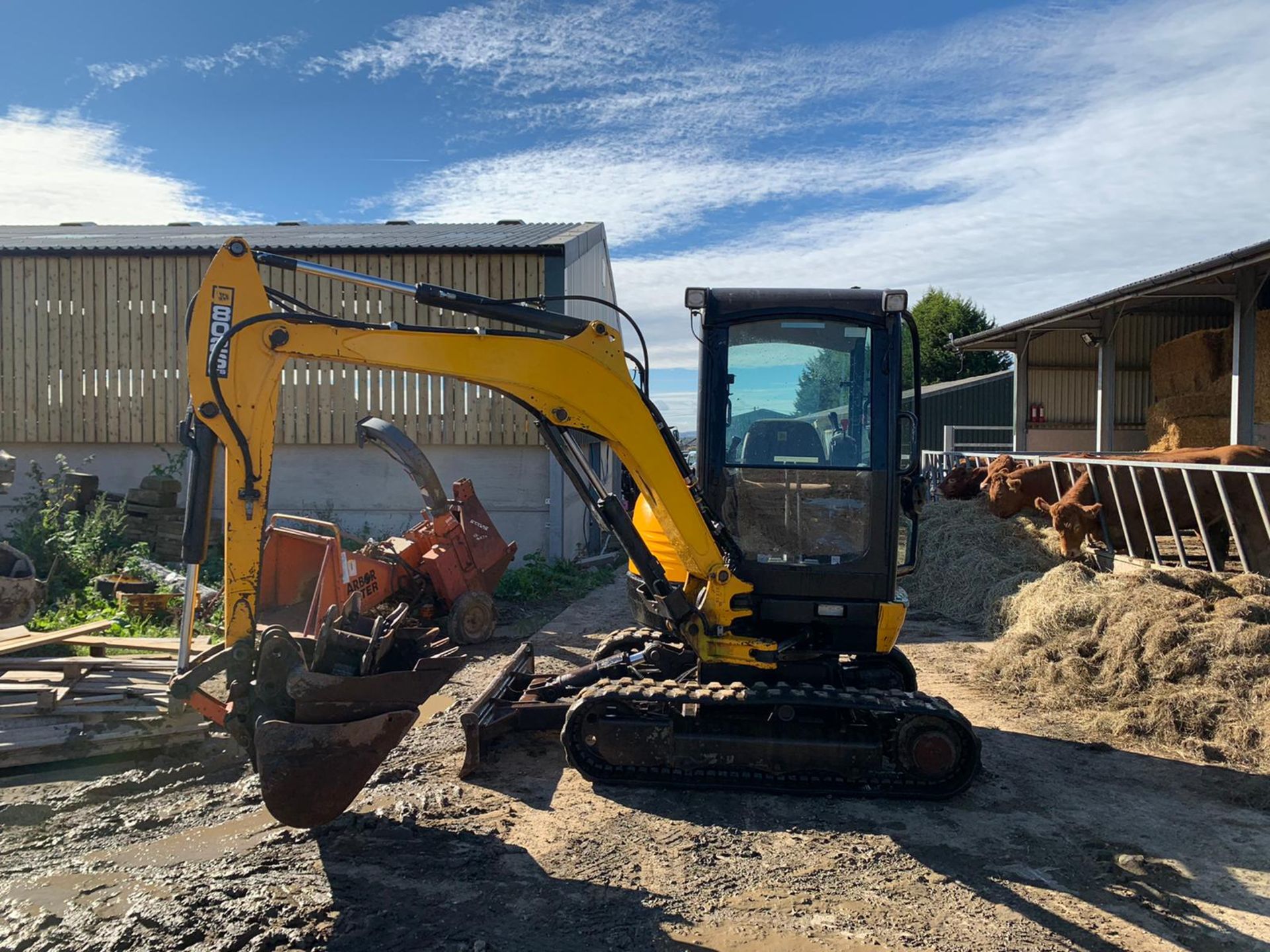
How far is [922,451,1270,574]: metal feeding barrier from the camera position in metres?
8.19

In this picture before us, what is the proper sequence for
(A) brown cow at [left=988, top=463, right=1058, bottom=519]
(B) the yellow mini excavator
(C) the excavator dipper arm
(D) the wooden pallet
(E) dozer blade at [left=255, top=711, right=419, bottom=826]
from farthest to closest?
1. (A) brown cow at [left=988, top=463, right=1058, bottom=519]
2. (D) the wooden pallet
3. (B) the yellow mini excavator
4. (C) the excavator dipper arm
5. (E) dozer blade at [left=255, top=711, right=419, bottom=826]

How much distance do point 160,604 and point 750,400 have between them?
6.72 metres

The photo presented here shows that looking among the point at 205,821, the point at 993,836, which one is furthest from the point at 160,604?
the point at 993,836

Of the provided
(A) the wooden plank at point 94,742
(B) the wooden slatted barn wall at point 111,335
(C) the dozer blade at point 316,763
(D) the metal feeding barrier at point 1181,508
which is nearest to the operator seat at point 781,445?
(C) the dozer blade at point 316,763

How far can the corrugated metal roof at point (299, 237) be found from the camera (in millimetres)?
13570

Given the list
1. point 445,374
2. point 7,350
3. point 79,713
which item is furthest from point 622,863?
point 7,350

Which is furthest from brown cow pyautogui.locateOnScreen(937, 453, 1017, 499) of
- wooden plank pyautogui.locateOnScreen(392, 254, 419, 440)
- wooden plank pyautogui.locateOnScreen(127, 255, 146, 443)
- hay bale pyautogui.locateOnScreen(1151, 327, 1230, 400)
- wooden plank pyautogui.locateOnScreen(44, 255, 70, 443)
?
wooden plank pyautogui.locateOnScreen(44, 255, 70, 443)

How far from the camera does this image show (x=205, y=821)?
488 centimetres

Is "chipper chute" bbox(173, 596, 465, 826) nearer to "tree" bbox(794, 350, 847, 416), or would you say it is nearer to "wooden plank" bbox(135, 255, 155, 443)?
"tree" bbox(794, 350, 847, 416)

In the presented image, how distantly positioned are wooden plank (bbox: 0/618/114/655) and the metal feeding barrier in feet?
30.2

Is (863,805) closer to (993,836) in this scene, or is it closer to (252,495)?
(993,836)

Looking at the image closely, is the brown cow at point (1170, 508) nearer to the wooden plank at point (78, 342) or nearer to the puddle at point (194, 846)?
the puddle at point (194, 846)

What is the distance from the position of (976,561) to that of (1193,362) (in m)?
10.7

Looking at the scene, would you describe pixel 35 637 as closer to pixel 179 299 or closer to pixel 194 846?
pixel 194 846
